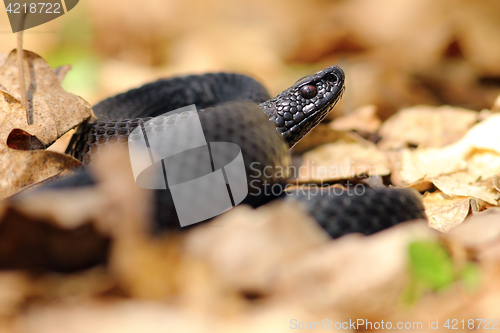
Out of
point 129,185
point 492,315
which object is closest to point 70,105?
point 129,185

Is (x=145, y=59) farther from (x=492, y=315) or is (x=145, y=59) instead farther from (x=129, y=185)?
(x=492, y=315)

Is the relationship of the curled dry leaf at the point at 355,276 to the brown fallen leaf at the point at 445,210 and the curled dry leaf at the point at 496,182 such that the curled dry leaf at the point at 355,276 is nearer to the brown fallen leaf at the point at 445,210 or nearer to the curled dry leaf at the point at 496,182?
the brown fallen leaf at the point at 445,210

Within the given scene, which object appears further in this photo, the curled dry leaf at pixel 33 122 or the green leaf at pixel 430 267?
the curled dry leaf at pixel 33 122

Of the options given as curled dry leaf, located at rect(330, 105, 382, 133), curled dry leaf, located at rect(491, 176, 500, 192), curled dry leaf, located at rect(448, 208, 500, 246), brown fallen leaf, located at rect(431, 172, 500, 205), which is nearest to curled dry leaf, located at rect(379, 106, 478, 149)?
curled dry leaf, located at rect(330, 105, 382, 133)

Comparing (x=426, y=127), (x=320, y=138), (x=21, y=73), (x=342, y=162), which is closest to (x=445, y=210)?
(x=342, y=162)

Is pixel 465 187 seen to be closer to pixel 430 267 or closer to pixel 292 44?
pixel 430 267

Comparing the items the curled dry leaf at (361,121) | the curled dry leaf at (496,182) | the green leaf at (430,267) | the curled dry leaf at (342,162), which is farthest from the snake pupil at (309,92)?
the green leaf at (430,267)

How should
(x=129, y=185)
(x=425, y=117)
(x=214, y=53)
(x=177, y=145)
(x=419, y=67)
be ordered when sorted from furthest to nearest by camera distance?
(x=214, y=53) → (x=419, y=67) → (x=425, y=117) → (x=177, y=145) → (x=129, y=185)

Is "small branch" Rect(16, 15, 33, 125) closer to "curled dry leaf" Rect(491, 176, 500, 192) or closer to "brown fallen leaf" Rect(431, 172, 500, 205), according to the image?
"brown fallen leaf" Rect(431, 172, 500, 205)
